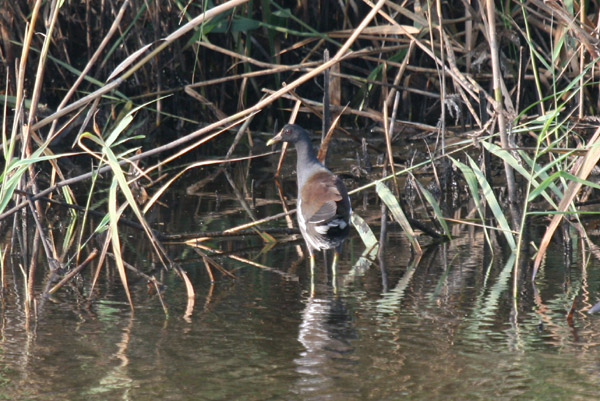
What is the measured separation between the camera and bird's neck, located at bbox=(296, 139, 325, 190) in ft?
16.5

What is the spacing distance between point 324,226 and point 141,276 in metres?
0.85

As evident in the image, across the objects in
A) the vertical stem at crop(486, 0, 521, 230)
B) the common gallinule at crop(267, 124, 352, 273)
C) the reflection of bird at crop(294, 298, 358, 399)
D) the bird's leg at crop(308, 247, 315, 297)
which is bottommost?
the reflection of bird at crop(294, 298, 358, 399)

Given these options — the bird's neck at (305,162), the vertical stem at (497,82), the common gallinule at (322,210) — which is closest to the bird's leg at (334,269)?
the common gallinule at (322,210)

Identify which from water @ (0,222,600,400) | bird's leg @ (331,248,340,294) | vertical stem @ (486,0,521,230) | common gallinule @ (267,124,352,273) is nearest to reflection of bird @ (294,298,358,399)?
water @ (0,222,600,400)

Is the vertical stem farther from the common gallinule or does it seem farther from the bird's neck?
the bird's neck

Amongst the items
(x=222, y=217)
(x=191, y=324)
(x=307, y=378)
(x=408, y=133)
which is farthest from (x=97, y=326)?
(x=408, y=133)

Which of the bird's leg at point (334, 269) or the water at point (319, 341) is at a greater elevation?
the bird's leg at point (334, 269)

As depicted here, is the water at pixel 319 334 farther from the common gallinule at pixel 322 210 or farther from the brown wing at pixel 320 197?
the brown wing at pixel 320 197

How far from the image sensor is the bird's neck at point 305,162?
502 cm

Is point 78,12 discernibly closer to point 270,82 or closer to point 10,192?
point 270,82

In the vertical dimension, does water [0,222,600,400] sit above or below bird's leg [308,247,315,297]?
below

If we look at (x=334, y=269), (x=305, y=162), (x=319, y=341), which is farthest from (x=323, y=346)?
(x=305, y=162)

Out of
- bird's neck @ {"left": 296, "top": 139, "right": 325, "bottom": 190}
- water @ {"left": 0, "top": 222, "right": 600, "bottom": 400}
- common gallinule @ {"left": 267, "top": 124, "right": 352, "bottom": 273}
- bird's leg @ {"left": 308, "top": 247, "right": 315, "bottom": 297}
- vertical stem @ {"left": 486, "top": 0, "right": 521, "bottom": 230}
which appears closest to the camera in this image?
water @ {"left": 0, "top": 222, "right": 600, "bottom": 400}

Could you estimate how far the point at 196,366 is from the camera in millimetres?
3000
